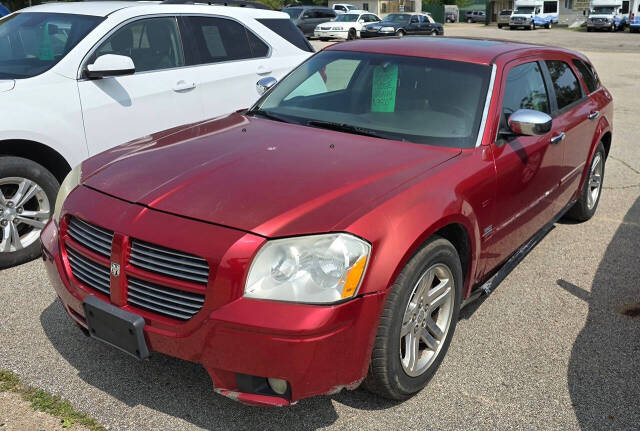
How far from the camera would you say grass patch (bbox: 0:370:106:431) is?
2832mm

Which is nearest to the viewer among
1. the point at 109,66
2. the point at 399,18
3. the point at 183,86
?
the point at 109,66

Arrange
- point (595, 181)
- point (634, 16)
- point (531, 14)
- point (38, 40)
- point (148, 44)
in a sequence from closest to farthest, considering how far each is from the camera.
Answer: point (38, 40) < point (148, 44) < point (595, 181) < point (634, 16) < point (531, 14)

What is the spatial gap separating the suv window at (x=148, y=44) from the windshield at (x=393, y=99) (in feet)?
5.12

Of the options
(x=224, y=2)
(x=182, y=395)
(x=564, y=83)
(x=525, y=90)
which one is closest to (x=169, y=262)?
(x=182, y=395)

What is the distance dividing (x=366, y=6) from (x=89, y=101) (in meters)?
69.4

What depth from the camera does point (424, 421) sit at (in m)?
2.91

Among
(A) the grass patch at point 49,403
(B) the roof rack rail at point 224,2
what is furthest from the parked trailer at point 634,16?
(A) the grass patch at point 49,403

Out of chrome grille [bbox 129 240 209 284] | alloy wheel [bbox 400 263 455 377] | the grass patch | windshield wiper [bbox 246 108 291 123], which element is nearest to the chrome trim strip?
alloy wheel [bbox 400 263 455 377]

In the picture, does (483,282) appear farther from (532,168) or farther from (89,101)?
(89,101)

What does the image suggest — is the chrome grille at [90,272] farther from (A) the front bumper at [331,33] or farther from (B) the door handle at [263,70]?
(A) the front bumper at [331,33]

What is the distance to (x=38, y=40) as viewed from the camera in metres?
5.12

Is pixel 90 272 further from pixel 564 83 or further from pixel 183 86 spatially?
pixel 564 83

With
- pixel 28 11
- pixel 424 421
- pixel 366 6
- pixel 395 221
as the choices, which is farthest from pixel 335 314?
pixel 366 6

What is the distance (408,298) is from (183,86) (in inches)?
138
